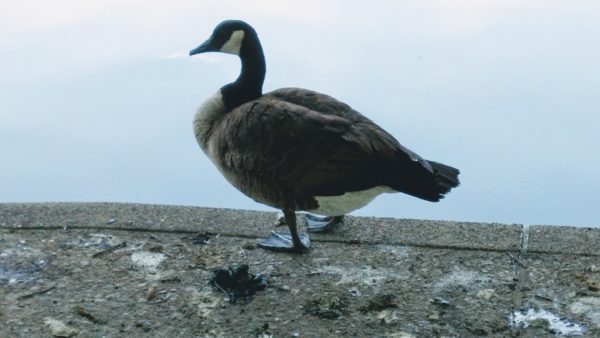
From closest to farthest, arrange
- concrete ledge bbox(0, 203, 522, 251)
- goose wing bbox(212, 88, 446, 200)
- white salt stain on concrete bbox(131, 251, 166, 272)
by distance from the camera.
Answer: goose wing bbox(212, 88, 446, 200), white salt stain on concrete bbox(131, 251, 166, 272), concrete ledge bbox(0, 203, 522, 251)

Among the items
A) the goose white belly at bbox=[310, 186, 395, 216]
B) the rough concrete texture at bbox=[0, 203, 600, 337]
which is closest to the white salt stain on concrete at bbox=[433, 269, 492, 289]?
the rough concrete texture at bbox=[0, 203, 600, 337]

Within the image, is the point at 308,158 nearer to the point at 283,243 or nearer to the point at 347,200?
the point at 347,200

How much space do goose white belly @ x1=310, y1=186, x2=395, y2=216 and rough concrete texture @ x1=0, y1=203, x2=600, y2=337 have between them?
237 millimetres

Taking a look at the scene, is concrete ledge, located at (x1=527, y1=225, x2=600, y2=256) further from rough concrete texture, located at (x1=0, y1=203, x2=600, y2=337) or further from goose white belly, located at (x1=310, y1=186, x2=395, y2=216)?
goose white belly, located at (x1=310, y1=186, x2=395, y2=216)

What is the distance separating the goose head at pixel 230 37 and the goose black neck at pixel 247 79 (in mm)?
27

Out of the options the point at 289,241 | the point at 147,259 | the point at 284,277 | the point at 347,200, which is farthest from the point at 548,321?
the point at 147,259

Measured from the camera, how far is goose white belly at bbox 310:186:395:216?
402 cm

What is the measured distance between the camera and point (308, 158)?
158 inches

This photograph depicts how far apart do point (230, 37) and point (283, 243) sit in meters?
0.99

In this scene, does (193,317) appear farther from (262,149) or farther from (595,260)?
(595,260)

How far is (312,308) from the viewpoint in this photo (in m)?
3.81

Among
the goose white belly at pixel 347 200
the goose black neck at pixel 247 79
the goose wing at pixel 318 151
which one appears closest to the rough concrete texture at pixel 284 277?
the goose white belly at pixel 347 200

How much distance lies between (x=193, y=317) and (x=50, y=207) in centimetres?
133

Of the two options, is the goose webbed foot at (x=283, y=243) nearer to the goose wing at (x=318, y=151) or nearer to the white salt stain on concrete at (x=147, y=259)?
the goose wing at (x=318, y=151)
